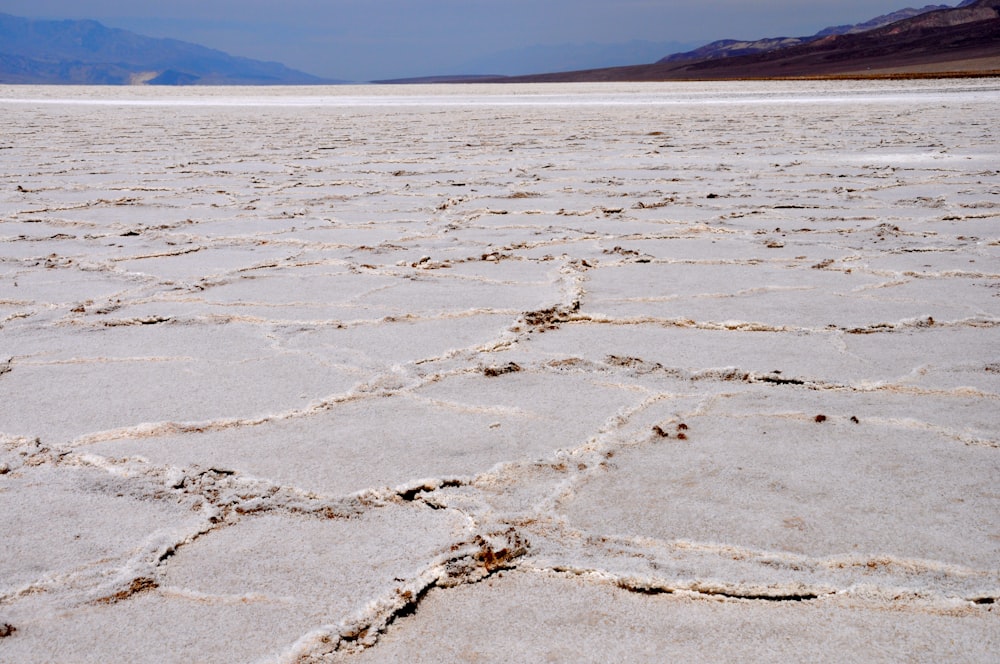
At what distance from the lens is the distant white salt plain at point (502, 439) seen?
896mm

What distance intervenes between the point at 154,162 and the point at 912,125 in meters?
5.79

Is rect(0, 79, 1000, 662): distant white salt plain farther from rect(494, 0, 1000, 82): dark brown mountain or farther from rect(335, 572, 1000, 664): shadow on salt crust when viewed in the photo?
rect(494, 0, 1000, 82): dark brown mountain

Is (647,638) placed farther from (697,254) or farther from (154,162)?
(154,162)

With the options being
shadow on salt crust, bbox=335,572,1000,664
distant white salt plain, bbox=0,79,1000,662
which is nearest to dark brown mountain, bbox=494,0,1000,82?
distant white salt plain, bbox=0,79,1000,662

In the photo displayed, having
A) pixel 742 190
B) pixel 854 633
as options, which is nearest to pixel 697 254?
pixel 742 190

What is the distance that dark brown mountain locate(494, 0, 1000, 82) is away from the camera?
44.9 meters

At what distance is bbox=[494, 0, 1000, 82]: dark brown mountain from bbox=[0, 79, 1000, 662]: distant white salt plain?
1611 inches

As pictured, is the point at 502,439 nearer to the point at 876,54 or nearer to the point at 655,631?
the point at 655,631

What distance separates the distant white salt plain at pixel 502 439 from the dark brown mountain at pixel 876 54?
40.9 m

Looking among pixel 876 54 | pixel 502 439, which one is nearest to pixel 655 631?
pixel 502 439

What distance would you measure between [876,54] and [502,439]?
57605mm

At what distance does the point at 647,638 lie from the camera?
0.86 m

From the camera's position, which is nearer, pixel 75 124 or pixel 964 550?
pixel 964 550

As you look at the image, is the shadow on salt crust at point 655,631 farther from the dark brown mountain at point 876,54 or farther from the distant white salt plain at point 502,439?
the dark brown mountain at point 876,54
